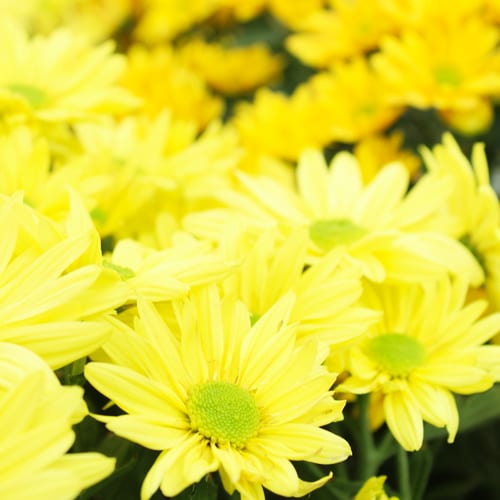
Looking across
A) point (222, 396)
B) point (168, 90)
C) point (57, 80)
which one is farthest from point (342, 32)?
point (222, 396)

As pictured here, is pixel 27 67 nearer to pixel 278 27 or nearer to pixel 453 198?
pixel 453 198

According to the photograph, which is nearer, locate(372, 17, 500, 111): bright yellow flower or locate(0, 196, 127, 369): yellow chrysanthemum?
locate(0, 196, 127, 369): yellow chrysanthemum

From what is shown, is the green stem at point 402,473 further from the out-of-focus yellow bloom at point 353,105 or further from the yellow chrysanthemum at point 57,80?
the out-of-focus yellow bloom at point 353,105

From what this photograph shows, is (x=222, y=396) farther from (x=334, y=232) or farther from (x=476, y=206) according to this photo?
(x=476, y=206)

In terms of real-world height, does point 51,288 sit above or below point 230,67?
above

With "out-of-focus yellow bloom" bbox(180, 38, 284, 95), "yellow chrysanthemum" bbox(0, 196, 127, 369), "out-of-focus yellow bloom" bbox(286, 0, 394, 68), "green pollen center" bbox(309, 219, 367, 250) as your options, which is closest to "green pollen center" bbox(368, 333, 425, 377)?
"green pollen center" bbox(309, 219, 367, 250)

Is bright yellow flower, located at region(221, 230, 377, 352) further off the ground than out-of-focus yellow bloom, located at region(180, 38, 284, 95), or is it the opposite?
bright yellow flower, located at region(221, 230, 377, 352)

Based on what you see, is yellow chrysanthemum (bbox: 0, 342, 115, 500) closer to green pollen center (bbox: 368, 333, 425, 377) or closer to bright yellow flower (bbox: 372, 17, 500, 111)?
green pollen center (bbox: 368, 333, 425, 377)
